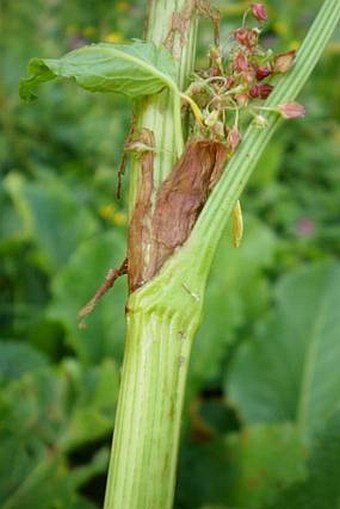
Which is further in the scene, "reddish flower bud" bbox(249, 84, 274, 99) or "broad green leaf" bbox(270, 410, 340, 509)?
"broad green leaf" bbox(270, 410, 340, 509)

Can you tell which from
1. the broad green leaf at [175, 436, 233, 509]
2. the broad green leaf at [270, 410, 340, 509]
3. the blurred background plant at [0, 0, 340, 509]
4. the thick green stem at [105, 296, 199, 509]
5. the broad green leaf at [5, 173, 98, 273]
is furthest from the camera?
the broad green leaf at [5, 173, 98, 273]

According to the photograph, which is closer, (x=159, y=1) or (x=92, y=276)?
(x=159, y=1)

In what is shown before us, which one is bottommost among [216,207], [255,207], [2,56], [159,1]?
[216,207]

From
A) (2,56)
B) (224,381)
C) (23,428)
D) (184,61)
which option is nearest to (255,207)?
(2,56)

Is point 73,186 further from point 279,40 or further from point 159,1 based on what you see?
point 159,1

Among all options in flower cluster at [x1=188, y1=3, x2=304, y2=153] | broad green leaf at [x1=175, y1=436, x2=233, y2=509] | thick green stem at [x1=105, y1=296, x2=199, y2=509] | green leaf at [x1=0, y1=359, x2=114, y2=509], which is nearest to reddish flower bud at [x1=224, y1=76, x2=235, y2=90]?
flower cluster at [x1=188, y1=3, x2=304, y2=153]

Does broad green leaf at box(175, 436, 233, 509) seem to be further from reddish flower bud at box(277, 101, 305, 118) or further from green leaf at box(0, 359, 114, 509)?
reddish flower bud at box(277, 101, 305, 118)

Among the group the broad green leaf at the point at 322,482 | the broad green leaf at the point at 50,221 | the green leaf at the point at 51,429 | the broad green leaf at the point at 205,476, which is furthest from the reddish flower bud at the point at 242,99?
the broad green leaf at the point at 50,221
